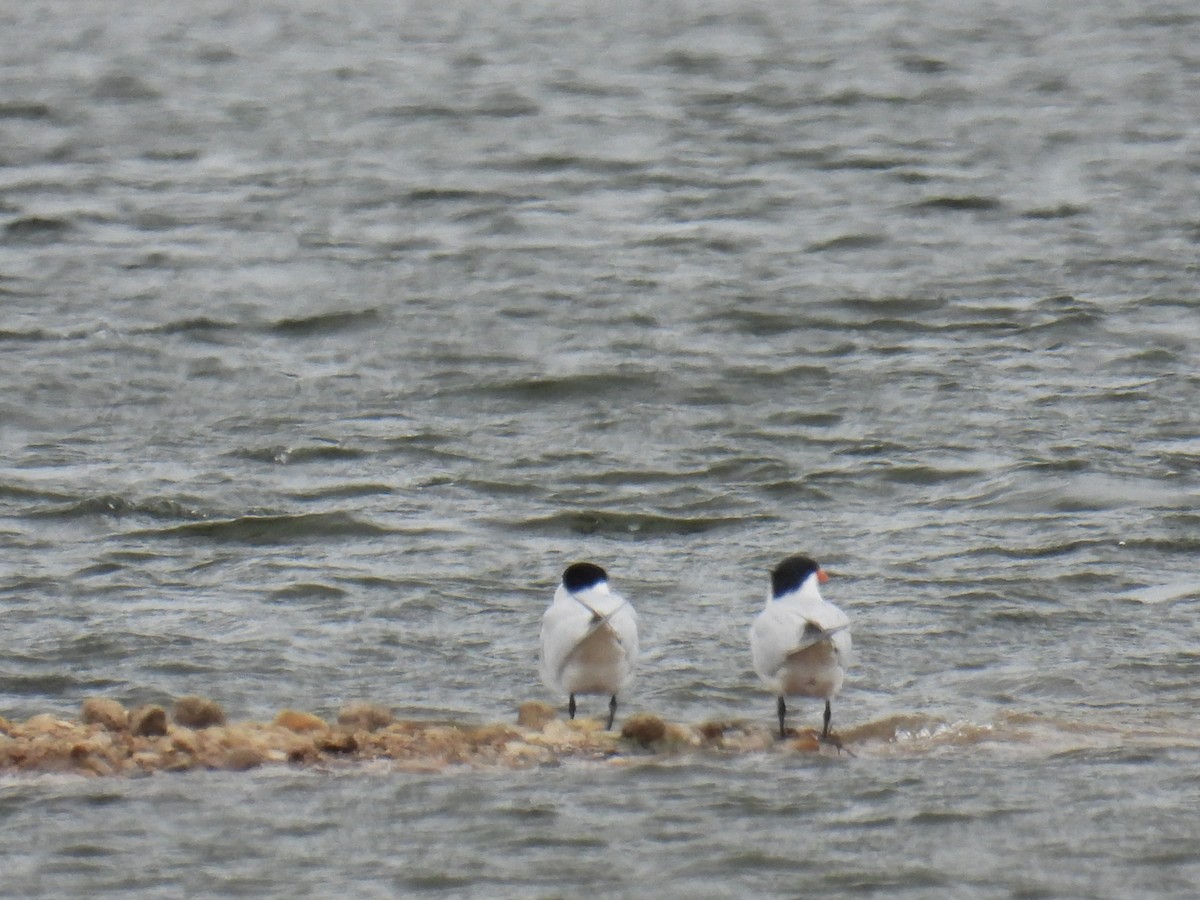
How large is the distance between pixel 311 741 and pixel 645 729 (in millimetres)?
1216

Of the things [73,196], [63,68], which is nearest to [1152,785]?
[73,196]

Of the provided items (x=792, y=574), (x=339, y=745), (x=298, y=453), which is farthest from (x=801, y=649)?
(x=298, y=453)

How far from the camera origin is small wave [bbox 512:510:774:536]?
40.0ft

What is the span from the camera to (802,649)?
8750 millimetres

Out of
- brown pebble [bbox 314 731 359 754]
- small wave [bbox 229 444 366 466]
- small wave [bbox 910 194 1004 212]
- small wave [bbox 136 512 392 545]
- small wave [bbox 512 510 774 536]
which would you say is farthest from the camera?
small wave [bbox 910 194 1004 212]

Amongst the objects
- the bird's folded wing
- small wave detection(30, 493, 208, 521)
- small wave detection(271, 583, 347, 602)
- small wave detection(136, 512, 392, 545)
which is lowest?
small wave detection(271, 583, 347, 602)

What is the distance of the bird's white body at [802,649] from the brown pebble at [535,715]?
2.86 ft

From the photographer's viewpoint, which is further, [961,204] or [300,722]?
[961,204]

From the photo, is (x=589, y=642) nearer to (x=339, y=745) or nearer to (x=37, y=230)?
(x=339, y=745)

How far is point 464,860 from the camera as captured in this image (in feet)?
23.5

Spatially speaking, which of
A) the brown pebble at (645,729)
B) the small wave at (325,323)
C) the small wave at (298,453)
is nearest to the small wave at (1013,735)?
the brown pebble at (645,729)

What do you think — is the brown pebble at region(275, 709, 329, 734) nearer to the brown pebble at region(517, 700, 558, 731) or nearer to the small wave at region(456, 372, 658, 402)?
the brown pebble at region(517, 700, 558, 731)

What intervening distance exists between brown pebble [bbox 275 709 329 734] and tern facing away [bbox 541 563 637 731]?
1.00 meters

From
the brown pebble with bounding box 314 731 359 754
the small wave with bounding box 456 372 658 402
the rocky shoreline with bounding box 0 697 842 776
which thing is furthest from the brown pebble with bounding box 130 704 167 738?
the small wave with bounding box 456 372 658 402
